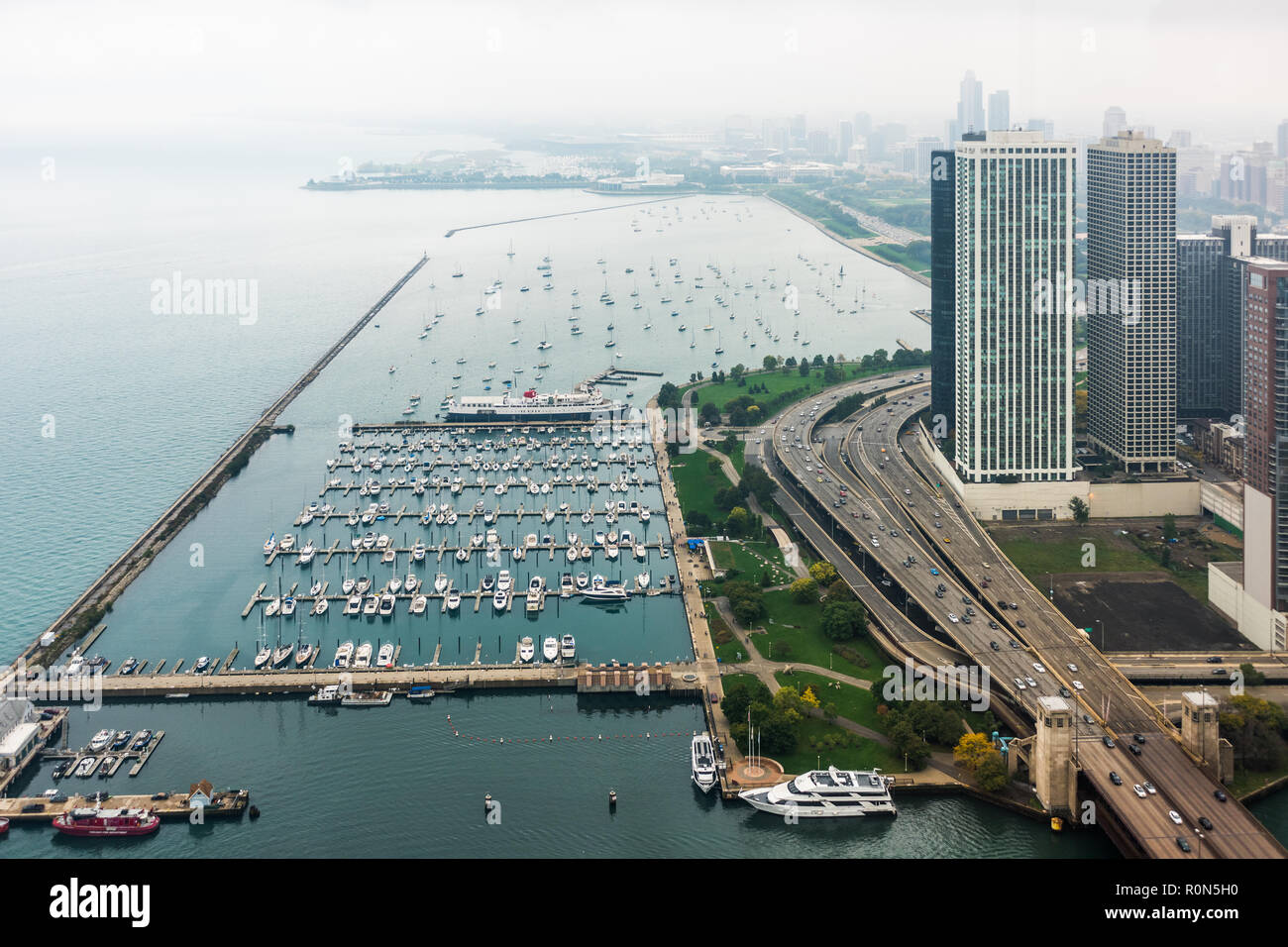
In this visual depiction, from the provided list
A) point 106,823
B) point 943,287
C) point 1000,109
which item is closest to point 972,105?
point 1000,109

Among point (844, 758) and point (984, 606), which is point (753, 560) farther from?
point (844, 758)

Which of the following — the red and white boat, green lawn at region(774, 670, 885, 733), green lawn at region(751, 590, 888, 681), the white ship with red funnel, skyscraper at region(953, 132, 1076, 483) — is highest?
skyscraper at region(953, 132, 1076, 483)

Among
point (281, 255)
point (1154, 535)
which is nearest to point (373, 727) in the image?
point (1154, 535)

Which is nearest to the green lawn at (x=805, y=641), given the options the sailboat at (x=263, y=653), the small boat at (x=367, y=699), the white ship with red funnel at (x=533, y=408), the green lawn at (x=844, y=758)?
the green lawn at (x=844, y=758)

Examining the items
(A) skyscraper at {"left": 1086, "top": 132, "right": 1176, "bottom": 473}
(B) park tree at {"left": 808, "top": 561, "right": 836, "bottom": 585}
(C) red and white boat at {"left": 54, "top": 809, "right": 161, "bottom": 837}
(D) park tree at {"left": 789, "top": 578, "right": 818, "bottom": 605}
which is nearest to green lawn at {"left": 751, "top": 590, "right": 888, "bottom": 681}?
(D) park tree at {"left": 789, "top": 578, "right": 818, "bottom": 605}

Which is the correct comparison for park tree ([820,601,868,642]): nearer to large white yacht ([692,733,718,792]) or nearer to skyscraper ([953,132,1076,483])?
large white yacht ([692,733,718,792])

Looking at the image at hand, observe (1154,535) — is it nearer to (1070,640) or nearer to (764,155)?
(1070,640)
